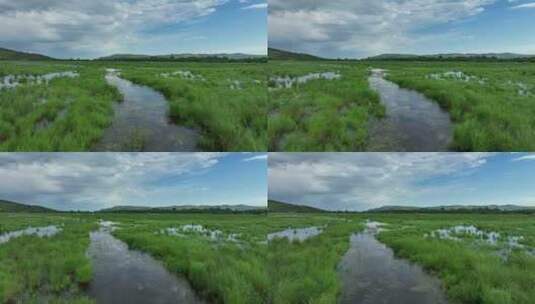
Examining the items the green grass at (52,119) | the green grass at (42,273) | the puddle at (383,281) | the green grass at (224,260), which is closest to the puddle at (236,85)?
the green grass at (52,119)

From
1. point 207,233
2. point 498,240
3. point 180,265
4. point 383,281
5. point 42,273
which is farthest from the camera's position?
point 498,240

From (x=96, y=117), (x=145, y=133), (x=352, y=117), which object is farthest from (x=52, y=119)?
(x=352, y=117)

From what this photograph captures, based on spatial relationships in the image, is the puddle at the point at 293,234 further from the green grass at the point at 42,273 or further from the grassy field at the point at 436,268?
the green grass at the point at 42,273

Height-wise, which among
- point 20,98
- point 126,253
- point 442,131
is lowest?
point 126,253

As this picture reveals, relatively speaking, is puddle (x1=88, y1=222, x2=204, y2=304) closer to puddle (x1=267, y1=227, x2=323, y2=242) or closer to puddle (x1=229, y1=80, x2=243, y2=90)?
puddle (x1=267, y1=227, x2=323, y2=242)

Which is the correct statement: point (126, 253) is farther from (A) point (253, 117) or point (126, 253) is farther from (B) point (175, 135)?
(A) point (253, 117)

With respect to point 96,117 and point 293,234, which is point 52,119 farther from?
point 293,234

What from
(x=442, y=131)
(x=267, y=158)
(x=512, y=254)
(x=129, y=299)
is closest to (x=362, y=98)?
(x=442, y=131)
